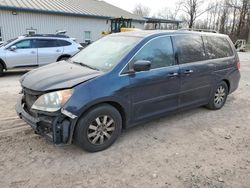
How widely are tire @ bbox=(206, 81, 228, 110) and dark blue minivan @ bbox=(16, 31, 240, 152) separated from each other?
190 mm

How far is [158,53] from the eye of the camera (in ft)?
14.1

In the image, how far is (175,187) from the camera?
301 centimetres

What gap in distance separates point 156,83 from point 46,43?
7684 millimetres

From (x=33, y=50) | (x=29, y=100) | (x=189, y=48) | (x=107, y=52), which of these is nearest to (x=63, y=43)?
(x=33, y=50)

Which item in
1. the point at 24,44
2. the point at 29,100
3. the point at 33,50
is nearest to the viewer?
the point at 29,100

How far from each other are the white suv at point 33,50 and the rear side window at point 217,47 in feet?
19.9

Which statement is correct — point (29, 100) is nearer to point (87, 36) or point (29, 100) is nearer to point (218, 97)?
point (218, 97)

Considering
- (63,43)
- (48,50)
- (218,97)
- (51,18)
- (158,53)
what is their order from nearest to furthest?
(158,53), (218,97), (48,50), (63,43), (51,18)

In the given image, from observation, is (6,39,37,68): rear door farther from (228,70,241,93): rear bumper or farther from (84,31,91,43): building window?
(84,31,91,43): building window

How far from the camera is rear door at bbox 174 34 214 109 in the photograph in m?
4.65

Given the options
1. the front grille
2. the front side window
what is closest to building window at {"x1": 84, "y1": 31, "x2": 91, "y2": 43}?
the front side window

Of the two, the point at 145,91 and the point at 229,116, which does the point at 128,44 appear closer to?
the point at 145,91

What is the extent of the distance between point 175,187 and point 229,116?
10.1 ft

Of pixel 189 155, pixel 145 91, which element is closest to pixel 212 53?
pixel 145 91
